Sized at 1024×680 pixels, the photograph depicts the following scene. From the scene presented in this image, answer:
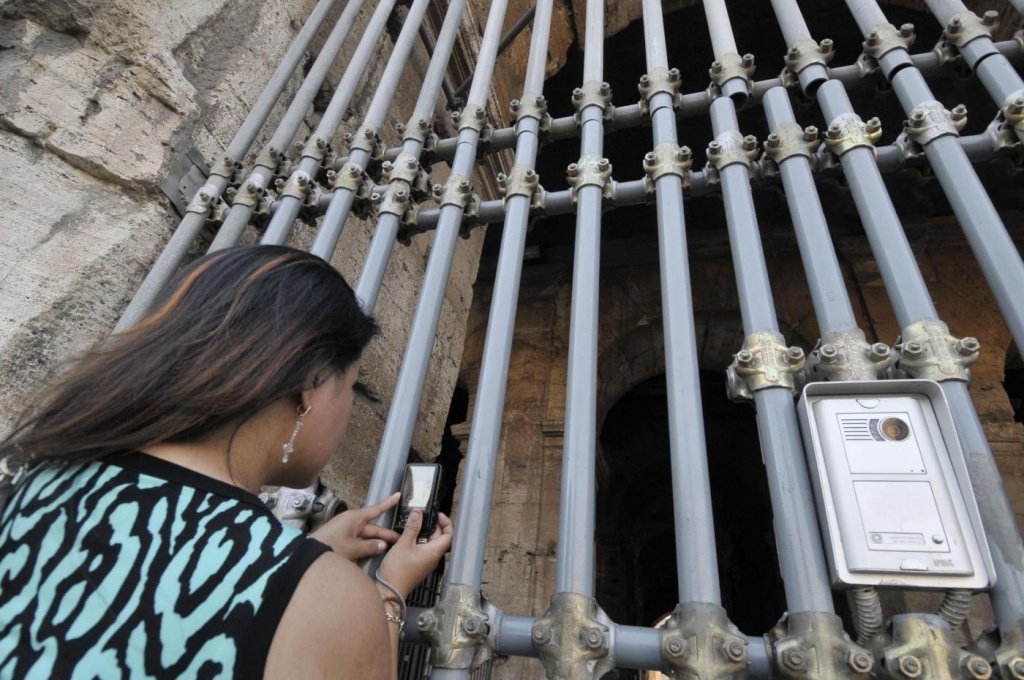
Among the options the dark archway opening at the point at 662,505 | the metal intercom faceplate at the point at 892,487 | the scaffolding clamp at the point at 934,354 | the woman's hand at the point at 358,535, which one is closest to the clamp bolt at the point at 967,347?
the scaffolding clamp at the point at 934,354

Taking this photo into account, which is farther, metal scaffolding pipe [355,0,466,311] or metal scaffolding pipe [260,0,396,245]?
metal scaffolding pipe [260,0,396,245]

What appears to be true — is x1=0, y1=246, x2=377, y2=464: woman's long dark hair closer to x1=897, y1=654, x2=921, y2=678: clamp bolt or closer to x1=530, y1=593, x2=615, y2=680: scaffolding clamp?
x1=530, y1=593, x2=615, y2=680: scaffolding clamp

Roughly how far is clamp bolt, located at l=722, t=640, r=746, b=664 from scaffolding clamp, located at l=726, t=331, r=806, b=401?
0.40 meters

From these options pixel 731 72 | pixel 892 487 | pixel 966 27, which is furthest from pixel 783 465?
pixel 966 27

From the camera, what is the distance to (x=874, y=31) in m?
1.51

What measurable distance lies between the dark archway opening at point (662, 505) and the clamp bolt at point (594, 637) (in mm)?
6307

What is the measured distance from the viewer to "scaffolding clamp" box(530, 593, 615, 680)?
0.89 metres

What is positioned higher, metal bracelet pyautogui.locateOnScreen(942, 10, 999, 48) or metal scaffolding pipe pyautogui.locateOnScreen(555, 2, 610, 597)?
metal bracelet pyautogui.locateOnScreen(942, 10, 999, 48)

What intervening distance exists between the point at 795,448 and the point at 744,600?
978 cm

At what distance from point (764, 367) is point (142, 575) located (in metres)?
0.95

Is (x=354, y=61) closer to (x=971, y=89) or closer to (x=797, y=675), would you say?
(x=797, y=675)

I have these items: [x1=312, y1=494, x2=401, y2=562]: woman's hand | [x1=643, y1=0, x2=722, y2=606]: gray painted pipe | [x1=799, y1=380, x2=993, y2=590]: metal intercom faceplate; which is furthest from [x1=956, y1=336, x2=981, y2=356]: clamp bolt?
[x1=312, y1=494, x2=401, y2=562]: woman's hand

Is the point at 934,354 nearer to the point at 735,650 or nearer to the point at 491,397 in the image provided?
the point at 735,650

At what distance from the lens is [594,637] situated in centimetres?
89
